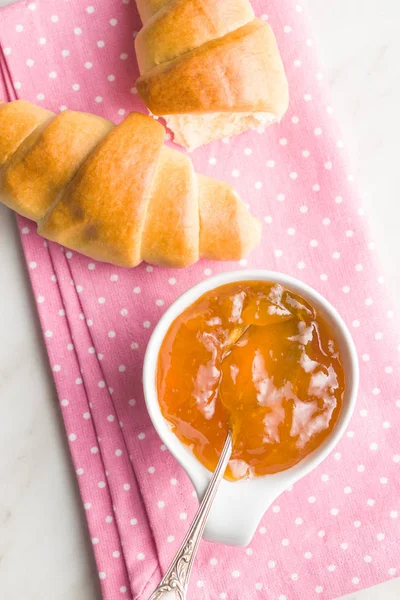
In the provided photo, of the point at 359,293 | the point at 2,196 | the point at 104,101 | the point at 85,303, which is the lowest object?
the point at 359,293

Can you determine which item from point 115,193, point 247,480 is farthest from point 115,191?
point 247,480

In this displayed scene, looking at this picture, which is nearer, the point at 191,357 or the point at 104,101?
the point at 191,357

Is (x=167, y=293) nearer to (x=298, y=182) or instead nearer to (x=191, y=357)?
(x=191, y=357)

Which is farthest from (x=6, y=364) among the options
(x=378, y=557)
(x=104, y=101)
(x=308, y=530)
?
(x=378, y=557)

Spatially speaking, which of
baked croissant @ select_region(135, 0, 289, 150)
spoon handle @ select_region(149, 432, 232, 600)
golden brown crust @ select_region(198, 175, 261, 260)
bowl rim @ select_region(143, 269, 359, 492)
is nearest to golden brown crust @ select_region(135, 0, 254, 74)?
baked croissant @ select_region(135, 0, 289, 150)

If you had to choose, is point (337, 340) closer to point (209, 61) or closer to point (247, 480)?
point (247, 480)

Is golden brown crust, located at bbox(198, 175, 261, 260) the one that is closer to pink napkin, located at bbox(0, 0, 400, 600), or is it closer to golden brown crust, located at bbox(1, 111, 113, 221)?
pink napkin, located at bbox(0, 0, 400, 600)
